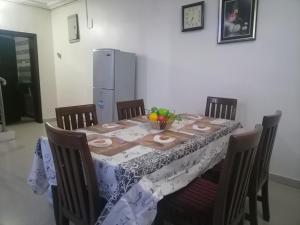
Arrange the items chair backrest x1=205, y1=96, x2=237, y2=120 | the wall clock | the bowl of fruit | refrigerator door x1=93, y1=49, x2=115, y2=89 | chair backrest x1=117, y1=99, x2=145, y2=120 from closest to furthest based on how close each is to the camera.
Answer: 1. the bowl of fruit
2. chair backrest x1=117, y1=99, x2=145, y2=120
3. chair backrest x1=205, y1=96, x2=237, y2=120
4. the wall clock
5. refrigerator door x1=93, y1=49, x2=115, y2=89

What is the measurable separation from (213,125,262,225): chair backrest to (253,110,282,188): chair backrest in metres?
0.31

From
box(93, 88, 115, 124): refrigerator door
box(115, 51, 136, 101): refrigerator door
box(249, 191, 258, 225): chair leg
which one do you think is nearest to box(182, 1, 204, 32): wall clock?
box(115, 51, 136, 101): refrigerator door

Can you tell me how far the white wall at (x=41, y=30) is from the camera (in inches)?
185

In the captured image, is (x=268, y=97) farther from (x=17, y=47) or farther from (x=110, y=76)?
(x=17, y=47)

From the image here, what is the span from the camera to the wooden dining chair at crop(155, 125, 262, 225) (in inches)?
39.5

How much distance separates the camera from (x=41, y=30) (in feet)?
17.0

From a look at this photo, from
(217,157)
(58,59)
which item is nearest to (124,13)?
(58,59)

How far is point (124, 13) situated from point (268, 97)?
8.75ft

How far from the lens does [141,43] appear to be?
3670 mm

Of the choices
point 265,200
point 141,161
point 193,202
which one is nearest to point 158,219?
point 193,202

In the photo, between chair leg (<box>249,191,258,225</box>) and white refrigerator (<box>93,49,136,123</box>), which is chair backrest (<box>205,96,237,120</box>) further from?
white refrigerator (<box>93,49,136,123</box>)

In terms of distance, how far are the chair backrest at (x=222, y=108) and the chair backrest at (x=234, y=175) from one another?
136cm

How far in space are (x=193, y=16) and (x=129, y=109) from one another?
156cm

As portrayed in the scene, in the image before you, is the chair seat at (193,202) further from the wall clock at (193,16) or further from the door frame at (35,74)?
the door frame at (35,74)
